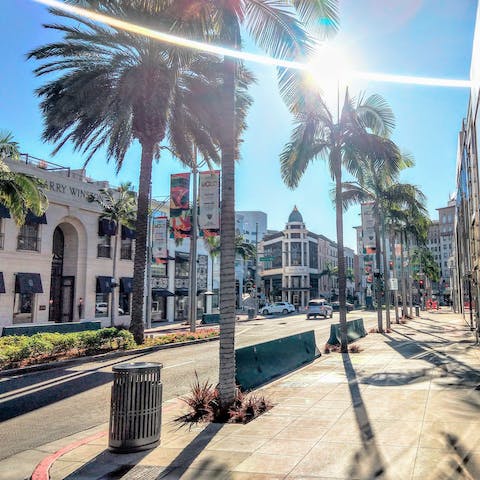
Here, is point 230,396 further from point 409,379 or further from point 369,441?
point 409,379

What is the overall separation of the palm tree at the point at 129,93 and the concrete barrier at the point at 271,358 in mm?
8166

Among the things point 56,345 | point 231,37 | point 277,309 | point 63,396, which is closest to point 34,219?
point 56,345

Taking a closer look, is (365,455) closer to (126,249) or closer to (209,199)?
(209,199)

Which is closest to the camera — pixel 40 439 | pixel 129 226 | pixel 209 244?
pixel 40 439

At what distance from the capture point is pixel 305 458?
19.5 feet

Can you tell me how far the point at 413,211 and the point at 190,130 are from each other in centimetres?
1641

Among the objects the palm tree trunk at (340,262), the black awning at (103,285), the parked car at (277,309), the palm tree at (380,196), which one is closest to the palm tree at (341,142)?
the palm tree trunk at (340,262)

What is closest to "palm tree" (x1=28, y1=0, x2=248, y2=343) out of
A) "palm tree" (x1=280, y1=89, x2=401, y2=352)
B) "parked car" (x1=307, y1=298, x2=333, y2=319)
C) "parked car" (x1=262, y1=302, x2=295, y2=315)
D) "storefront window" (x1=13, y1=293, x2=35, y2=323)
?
"palm tree" (x1=280, y1=89, x2=401, y2=352)

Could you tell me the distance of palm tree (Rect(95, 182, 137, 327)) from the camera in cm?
3309

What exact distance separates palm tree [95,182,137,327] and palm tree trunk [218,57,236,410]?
2485cm

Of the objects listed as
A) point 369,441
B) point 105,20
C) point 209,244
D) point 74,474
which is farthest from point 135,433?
point 209,244

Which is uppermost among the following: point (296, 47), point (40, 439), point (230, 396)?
point (296, 47)

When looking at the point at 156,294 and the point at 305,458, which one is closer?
the point at 305,458

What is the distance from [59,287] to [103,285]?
299 centimetres
